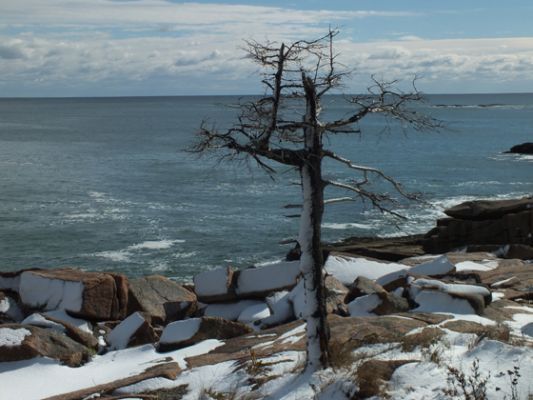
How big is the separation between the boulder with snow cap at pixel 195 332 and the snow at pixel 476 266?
389 inches

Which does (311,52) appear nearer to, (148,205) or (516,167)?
(148,205)

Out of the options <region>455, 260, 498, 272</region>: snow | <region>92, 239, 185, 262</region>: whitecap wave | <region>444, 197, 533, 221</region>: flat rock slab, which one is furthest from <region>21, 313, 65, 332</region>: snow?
<region>444, 197, 533, 221</region>: flat rock slab

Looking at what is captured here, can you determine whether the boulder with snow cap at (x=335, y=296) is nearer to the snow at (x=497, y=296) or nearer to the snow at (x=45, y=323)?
the snow at (x=497, y=296)

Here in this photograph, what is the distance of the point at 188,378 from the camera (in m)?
11.6

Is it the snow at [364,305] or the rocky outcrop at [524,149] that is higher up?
the snow at [364,305]

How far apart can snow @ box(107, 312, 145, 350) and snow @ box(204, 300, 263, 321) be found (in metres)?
2.65

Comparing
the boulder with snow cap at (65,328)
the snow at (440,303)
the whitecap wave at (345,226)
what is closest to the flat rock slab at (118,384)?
the boulder with snow cap at (65,328)

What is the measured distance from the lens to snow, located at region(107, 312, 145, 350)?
622 inches

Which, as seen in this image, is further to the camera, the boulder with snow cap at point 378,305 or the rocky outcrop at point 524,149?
the rocky outcrop at point 524,149

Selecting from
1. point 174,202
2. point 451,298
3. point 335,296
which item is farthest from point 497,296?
point 174,202

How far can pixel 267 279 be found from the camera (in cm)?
1872

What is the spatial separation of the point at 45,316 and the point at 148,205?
31.7m

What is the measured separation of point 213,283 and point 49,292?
4.30 m

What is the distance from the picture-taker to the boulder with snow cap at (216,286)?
61.7 ft
